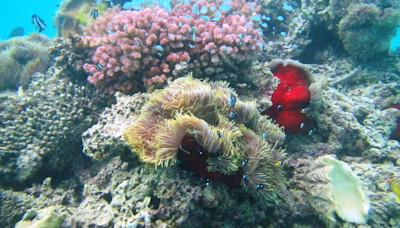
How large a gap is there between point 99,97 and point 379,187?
17.4 ft

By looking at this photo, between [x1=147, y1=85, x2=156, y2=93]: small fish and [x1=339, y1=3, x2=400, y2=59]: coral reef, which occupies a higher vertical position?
[x1=147, y1=85, x2=156, y2=93]: small fish

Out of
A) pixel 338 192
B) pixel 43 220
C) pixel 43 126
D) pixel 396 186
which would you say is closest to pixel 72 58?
pixel 43 126

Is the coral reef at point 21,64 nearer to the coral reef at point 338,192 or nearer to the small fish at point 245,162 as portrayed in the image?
the small fish at point 245,162

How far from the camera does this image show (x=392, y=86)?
5.76 m

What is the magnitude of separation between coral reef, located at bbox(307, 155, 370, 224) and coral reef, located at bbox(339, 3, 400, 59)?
4.66m

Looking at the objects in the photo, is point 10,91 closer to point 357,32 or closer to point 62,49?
point 62,49

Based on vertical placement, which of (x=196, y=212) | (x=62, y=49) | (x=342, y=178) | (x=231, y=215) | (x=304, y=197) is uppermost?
(x=62, y=49)

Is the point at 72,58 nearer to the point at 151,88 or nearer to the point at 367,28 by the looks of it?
the point at 151,88

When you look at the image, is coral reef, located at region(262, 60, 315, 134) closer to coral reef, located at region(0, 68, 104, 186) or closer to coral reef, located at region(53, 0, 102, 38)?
coral reef, located at region(0, 68, 104, 186)

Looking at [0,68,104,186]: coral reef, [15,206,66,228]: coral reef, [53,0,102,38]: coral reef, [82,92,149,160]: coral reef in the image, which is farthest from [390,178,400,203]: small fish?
[53,0,102,38]: coral reef

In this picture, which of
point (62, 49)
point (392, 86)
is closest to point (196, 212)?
point (62, 49)

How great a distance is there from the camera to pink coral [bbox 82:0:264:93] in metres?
4.02

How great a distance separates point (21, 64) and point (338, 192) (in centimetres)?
810

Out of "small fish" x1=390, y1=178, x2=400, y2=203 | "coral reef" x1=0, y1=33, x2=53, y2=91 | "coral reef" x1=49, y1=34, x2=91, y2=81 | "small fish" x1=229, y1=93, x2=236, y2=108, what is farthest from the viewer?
"coral reef" x1=0, y1=33, x2=53, y2=91
